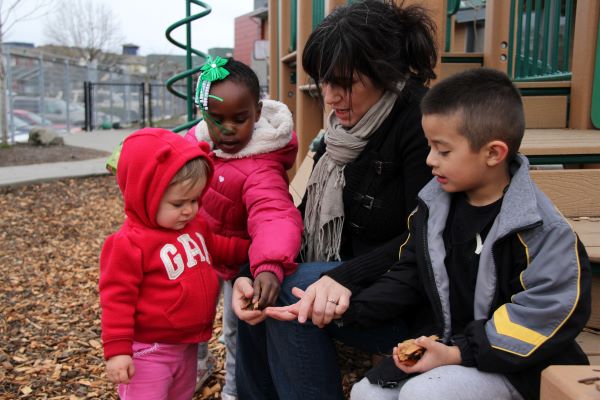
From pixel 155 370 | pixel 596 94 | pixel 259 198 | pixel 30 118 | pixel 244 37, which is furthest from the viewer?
pixel 244 37

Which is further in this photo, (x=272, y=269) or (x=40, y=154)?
(x=40, y=154)

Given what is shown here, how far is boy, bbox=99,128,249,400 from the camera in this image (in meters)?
1.77

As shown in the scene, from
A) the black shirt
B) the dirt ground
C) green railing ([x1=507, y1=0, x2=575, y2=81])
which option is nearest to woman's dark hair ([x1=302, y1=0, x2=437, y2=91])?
the black shirt

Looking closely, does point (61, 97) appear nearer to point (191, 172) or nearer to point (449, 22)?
point (449, 22)

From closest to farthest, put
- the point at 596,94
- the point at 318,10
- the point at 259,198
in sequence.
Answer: the point at 259,198 → the point at 596,94 → the point at 318,10

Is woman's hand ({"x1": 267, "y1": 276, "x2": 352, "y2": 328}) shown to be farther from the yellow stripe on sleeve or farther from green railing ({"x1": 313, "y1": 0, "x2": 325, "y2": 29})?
green railing ({"x1": 313, "y1": 0, "x2": 325, "y2": 29})

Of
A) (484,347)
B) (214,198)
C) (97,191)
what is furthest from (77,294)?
(97,191)

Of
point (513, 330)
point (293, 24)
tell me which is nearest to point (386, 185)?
point (513, 330)

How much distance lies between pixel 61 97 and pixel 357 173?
22837mm

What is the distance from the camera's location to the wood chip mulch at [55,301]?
8.73 feet

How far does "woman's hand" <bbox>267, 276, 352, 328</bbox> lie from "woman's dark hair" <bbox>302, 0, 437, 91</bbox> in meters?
0.63

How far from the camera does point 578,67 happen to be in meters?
2.97

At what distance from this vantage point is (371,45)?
180 centimetres

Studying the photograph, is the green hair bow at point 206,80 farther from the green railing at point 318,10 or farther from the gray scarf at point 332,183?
the green railing at point 318,10
